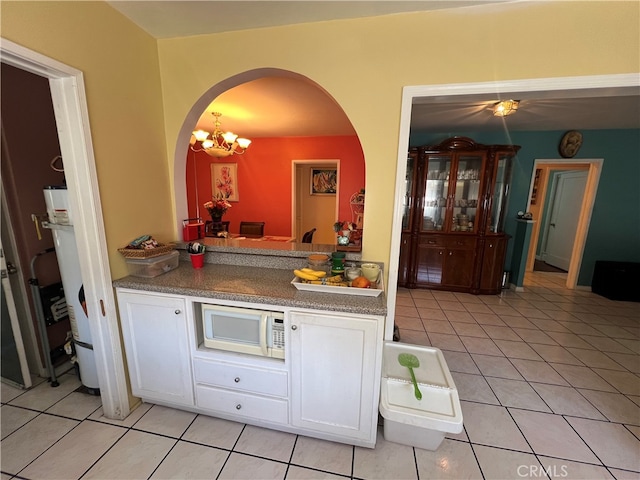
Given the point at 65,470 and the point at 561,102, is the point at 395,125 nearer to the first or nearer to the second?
the point at 561,102

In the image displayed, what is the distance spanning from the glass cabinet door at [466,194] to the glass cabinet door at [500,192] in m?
0.21

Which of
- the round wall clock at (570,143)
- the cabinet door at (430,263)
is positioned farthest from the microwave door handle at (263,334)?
the round wall clock at (570,143)

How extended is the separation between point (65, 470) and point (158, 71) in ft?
7.81

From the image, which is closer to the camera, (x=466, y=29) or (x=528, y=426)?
(x=466, y=29)

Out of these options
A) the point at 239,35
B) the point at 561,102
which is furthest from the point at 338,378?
the point at 561,102

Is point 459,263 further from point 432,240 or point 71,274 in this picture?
point 71,274

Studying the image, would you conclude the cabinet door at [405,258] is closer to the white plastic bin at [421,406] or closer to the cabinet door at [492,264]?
the cabinet door at [492,264]

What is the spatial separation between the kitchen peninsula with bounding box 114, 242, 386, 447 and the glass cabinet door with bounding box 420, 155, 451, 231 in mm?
2632

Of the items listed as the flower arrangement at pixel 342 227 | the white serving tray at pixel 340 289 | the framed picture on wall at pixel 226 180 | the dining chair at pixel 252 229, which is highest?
the framed picture on wall at pixel 226 180

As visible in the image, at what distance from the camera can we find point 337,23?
4.98 ft

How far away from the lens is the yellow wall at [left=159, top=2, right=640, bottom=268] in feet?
4.29

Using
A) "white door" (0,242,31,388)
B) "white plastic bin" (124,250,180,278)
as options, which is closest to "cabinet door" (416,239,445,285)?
"white plastic bin" (124,250,180,278)

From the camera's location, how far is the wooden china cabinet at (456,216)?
3.59 meters

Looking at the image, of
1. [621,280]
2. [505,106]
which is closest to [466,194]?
[505,106]
